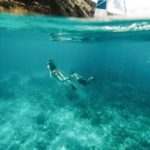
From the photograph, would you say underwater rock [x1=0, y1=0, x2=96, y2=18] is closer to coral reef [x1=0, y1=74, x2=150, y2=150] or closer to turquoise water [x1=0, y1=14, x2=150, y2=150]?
turquoise water [x1=0, y1=14, x2=150, y2=150]

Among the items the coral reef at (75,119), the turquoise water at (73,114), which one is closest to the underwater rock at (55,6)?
the turquoise water at (73,114)

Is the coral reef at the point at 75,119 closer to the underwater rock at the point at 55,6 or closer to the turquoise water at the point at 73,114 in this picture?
the turquoise water at the point at 73,114

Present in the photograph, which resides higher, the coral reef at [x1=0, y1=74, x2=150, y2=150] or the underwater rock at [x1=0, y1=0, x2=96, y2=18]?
the underwater rock at [x1=0, y1=0, x2=96, y2=18]

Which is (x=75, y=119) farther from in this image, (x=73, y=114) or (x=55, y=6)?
(x=55, y=6)

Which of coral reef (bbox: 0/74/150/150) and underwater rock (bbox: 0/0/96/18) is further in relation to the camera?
coral reef (bbox: 0/74/150/150)

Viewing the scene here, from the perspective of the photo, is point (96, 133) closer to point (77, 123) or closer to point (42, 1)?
point (77, 123)

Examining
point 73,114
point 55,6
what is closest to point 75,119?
point 73,114

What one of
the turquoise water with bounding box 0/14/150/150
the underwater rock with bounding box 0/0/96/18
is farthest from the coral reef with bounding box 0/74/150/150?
the underwater rock with bounding box 0/0/96/18

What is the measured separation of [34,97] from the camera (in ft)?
73.7

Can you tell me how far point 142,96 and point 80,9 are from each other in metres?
17.0

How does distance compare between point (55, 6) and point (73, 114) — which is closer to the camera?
point (55, 6)

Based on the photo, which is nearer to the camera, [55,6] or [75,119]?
[55,6]

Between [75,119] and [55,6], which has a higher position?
[55,6]

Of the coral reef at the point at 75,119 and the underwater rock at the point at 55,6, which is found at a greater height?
the underwater rock at the point at 55,6
